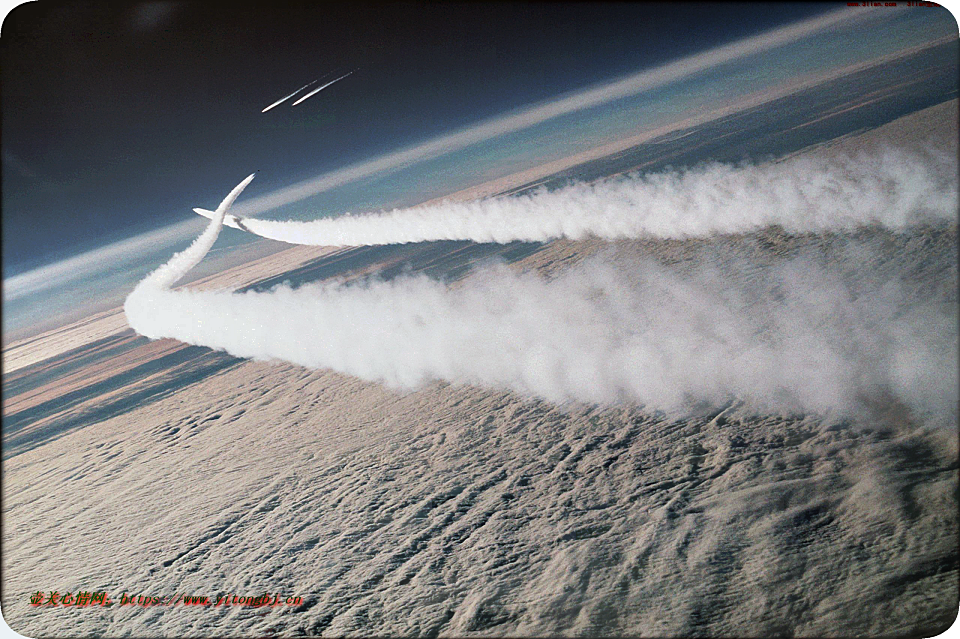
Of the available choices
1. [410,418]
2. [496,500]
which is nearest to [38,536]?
[410,418]

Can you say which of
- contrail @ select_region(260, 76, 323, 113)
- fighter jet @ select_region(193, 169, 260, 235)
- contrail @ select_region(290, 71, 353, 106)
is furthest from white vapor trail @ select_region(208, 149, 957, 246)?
contrail @ select_region(290, 71, 353, 106)

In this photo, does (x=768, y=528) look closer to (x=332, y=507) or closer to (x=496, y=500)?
(x=496, y=500)

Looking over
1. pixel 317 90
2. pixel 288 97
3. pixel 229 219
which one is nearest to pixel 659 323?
pixel 317 90

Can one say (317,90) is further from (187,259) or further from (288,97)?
(187,259)

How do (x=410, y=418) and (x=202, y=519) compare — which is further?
(x=410, y=418)

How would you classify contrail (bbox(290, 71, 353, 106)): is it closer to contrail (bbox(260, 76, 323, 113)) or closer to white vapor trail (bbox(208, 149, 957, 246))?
contrail (bbox(260, 76, 323, 113))

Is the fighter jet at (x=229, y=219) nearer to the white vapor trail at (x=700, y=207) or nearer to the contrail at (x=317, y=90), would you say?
the white vapor trail at (x=700, y=207)

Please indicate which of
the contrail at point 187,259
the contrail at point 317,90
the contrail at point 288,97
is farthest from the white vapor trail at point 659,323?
the contrail at point 317,90
